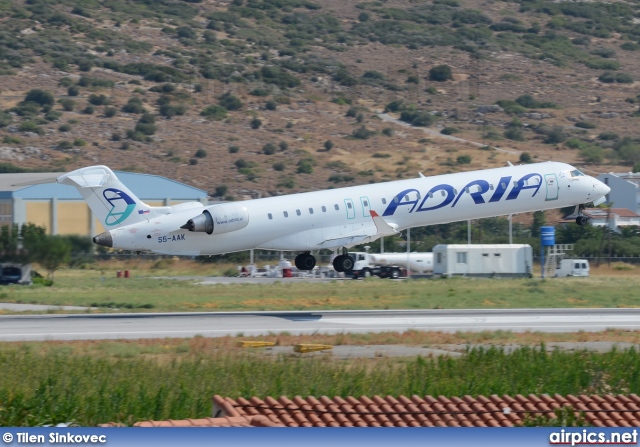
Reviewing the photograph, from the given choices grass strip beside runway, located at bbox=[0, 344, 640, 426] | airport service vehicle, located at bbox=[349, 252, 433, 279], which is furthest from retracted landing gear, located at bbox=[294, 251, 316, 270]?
airport service vehicle, located at bbox=[349, 252, 433, 279]

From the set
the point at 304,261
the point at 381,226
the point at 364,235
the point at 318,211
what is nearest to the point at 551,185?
the point at 381,226

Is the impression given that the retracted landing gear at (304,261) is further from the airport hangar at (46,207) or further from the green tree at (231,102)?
the green tree at (231,102)

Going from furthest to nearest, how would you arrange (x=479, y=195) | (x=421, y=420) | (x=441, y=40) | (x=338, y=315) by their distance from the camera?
1. (x=441, y=40)
2. (x=479, y=195)
3. (x=338, y=315)
4. (x=421, y=420)

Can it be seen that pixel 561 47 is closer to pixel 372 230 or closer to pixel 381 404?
pixel 372 230

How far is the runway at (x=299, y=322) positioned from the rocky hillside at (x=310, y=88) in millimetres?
58905

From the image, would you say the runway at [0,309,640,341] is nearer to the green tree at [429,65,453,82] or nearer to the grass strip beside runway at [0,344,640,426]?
the grass strip beside runway at [0,344,640,426]

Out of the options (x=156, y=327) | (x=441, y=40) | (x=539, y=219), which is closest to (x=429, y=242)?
(x=539, y=219)

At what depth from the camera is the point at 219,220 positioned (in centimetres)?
4156

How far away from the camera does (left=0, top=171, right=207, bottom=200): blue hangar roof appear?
7619 centimetres

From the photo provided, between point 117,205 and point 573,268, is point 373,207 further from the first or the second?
point 573,268

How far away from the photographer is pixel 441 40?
14812cm

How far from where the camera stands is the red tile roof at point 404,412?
16094mm

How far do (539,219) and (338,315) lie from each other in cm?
5655

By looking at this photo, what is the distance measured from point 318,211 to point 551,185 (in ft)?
34.1
